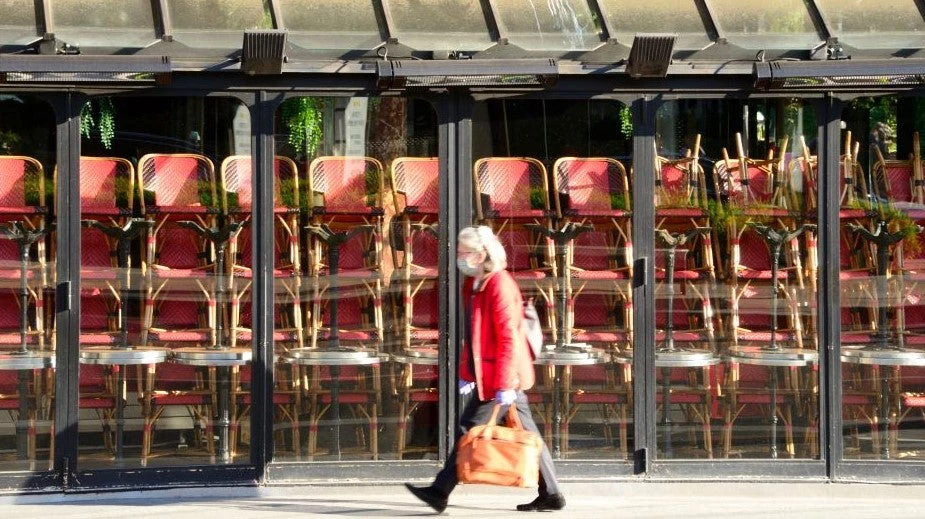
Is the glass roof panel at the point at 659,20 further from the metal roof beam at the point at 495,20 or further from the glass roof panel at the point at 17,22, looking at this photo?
the glass roof panel at the point at 17,22

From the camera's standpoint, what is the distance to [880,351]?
9.73 m

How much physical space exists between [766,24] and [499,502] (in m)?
3.55

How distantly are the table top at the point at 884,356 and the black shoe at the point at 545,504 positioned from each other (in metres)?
2.44

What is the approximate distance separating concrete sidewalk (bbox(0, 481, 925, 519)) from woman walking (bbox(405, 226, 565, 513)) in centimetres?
78

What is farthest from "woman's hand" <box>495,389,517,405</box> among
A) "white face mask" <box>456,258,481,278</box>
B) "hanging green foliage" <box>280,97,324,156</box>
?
"hanging green foliage" <box>280,97,324,156</box>

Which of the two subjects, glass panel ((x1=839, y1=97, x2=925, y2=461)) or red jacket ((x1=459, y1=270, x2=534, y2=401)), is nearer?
red jacket ((x1=459, y1=270, x2=534, y2=401))

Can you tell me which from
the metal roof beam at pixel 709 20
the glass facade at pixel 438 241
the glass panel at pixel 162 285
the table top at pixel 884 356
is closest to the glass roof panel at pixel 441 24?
the glass facade at pixel 438 241

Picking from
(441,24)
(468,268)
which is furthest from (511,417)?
(441,24)

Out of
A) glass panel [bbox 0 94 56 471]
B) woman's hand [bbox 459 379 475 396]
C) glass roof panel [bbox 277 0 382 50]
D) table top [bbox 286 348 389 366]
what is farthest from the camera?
table top [bbox 286 348 389 366]

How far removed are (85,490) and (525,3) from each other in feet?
13.6

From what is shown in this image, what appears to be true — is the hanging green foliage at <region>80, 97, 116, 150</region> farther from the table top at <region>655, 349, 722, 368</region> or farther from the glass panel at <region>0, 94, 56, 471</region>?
the table top at <region>655, 349, 722, 368</region>

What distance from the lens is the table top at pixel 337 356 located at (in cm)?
930

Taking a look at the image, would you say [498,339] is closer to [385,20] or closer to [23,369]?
[385,20]

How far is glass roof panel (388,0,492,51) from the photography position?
30.6ft
